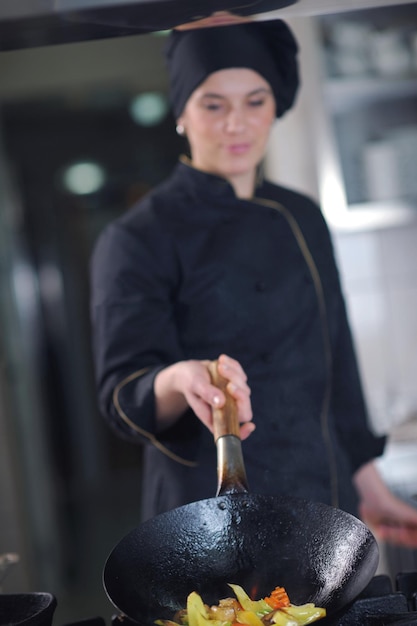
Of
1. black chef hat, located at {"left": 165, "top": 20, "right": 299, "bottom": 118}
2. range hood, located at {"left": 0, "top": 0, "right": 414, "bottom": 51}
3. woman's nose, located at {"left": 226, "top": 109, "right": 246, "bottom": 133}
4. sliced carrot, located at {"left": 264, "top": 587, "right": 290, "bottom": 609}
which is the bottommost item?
sliced carrot, located at {"left": 264, "top": 587, "right": 290, "bottom": 609}

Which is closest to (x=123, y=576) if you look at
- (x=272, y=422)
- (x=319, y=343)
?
(x=272, y=422)

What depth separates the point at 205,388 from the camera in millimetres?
907

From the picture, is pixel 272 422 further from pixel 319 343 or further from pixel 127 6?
pixel 127 6

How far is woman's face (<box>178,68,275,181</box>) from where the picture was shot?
1.10m

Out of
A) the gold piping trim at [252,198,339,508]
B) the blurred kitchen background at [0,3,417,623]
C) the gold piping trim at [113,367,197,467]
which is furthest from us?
the blurred kitchen background at [0,3,417,623]

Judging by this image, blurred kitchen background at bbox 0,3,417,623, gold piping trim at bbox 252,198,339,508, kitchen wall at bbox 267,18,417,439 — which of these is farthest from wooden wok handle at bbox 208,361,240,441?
kitchen wall at bbox 267,18,417,439

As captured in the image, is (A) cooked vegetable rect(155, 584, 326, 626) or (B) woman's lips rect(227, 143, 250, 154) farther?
(B) woman's lips rect(227, 143, 250, 154)

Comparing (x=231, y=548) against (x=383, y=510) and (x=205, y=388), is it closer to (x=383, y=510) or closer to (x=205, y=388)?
(x=205, y=388)

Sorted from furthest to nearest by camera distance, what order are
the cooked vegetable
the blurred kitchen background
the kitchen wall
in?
1. the kitchen wall
2. the blurred kitchen background
3. the cooked vegetable

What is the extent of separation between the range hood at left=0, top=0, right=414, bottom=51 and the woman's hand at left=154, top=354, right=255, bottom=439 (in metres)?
0.36

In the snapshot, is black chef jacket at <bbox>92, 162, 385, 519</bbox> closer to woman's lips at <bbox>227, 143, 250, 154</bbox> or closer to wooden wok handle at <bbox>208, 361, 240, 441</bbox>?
woman's lips at <bbox>227, 143, 250, 154</bbox>

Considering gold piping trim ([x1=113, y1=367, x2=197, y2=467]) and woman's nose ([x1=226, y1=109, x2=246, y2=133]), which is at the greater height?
woman's nose ([x1=226, y1=109, x2=246, y2=133])

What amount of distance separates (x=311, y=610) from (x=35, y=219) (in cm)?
277

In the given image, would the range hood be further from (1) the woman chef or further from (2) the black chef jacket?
(2) the black chef jacket
